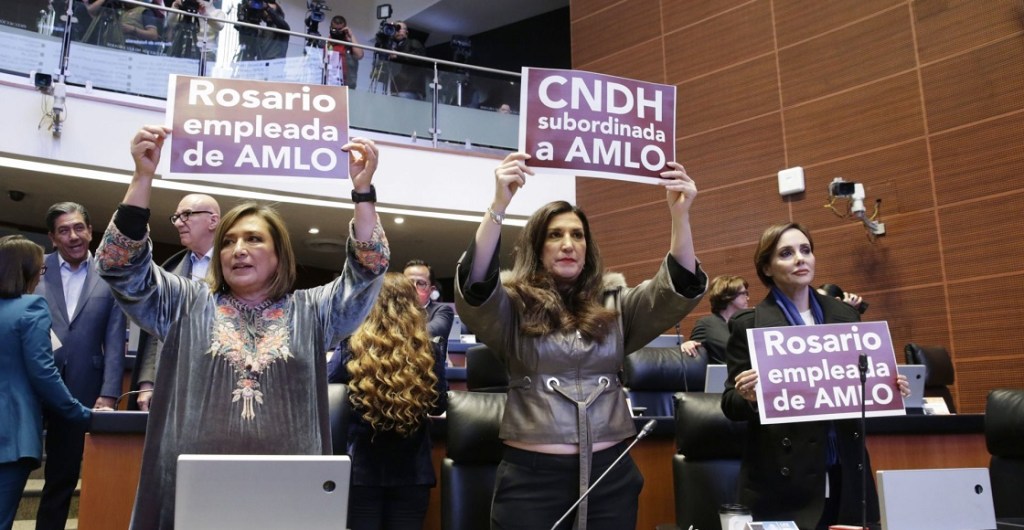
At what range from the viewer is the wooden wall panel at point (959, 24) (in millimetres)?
5234

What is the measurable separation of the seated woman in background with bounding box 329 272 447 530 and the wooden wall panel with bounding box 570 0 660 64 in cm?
571

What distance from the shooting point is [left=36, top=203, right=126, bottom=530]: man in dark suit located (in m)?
2.79

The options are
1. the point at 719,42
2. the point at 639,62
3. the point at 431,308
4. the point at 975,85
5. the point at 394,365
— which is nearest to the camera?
the point at 394,365

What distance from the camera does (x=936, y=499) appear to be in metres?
1.61

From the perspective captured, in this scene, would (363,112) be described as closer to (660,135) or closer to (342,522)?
(660,135)

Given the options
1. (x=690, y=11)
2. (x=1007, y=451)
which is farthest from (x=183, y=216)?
(x=690, y=11)

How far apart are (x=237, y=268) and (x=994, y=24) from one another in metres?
5.48

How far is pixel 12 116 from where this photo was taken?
6.00 m

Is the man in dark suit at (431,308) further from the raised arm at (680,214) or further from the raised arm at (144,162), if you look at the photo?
the raised arm at (144,162)

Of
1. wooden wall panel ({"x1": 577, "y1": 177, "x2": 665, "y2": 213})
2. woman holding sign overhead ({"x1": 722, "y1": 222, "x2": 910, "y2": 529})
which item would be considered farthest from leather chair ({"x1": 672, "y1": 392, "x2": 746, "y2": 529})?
wooden wall panel ({"x1": 577, "y1": 177, "x2": 665, "y2": 213})

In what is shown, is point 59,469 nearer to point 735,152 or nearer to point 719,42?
point 735,152

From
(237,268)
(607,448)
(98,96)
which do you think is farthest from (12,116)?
(607,448)

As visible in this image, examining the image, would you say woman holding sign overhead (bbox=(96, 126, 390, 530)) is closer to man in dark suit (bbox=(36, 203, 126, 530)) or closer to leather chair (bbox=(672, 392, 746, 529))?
leather chair (bbox=(672, 392, 746, 529))

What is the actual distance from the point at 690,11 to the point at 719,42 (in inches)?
19.0
